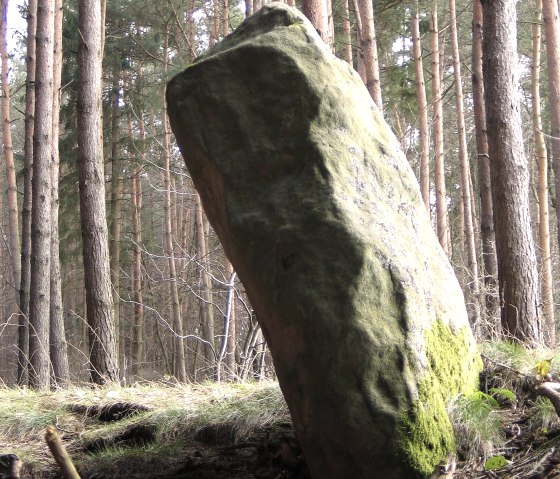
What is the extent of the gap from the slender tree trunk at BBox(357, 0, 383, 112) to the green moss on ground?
6.36 metres

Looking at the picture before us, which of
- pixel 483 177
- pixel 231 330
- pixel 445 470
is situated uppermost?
pixel 483 177

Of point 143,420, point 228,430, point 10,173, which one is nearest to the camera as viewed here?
point 228,430

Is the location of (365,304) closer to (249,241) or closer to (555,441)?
(249,241)

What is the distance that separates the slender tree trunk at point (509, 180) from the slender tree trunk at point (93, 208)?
4.62 m

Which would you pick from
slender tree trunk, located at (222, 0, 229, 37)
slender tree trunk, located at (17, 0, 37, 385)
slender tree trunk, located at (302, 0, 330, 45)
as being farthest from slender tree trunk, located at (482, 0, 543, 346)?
slender tree trunk, located at (222, 0, 229, 37)

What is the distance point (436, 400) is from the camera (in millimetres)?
3242

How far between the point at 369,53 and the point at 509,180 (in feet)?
15.8

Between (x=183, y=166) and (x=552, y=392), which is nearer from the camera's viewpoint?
(x=552, y=392)

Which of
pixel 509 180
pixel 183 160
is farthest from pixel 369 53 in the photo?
pixel 509 180

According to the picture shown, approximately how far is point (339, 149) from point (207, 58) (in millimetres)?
915

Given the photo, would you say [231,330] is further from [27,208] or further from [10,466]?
[10,466]

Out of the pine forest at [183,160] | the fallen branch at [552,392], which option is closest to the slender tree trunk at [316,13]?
the pine forest at [183,160]

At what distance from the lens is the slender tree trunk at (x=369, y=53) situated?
388 inches

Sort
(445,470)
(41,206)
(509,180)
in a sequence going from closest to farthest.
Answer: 1. (445,470)
2. (509,180)
3. (41,206)
